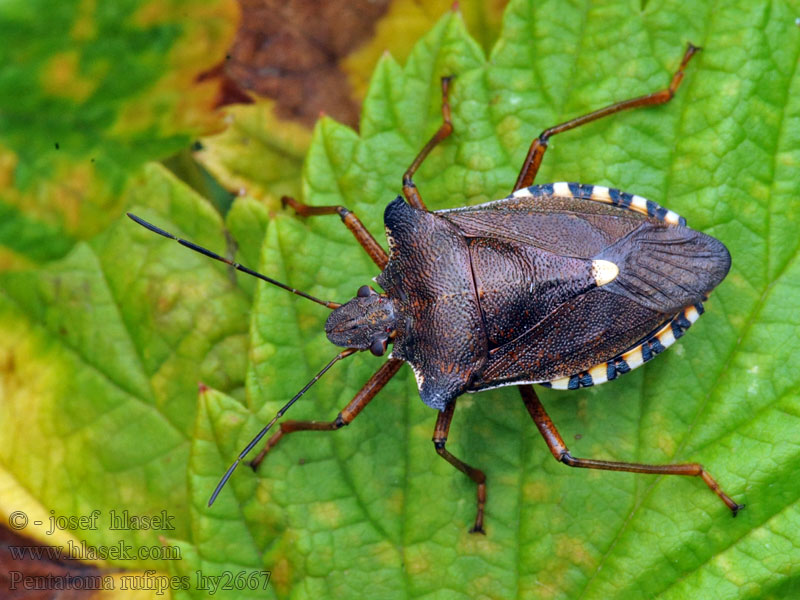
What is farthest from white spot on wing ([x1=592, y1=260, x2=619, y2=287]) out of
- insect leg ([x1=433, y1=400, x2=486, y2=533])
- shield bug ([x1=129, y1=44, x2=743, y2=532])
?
insect leg ([x1=433, y1=400, x2=486, y2=533])

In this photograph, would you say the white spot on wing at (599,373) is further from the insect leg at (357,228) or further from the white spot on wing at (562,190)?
the insect leg at (357,228)

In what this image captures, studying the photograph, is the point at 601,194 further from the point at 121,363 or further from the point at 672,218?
the point at 121,363

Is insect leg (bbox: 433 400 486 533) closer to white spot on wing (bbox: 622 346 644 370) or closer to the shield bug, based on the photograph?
the shield bug

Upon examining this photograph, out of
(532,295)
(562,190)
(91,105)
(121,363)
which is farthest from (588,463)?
(91,105)

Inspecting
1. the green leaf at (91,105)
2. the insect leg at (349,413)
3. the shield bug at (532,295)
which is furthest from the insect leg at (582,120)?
the green leaf at (91,105)

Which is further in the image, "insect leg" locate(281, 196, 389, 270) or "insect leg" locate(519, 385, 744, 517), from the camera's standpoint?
"insect leg" locate(281, 196, 389, 270)

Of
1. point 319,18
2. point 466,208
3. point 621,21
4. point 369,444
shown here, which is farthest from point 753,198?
point 319,18

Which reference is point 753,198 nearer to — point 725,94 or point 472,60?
point 725,94
